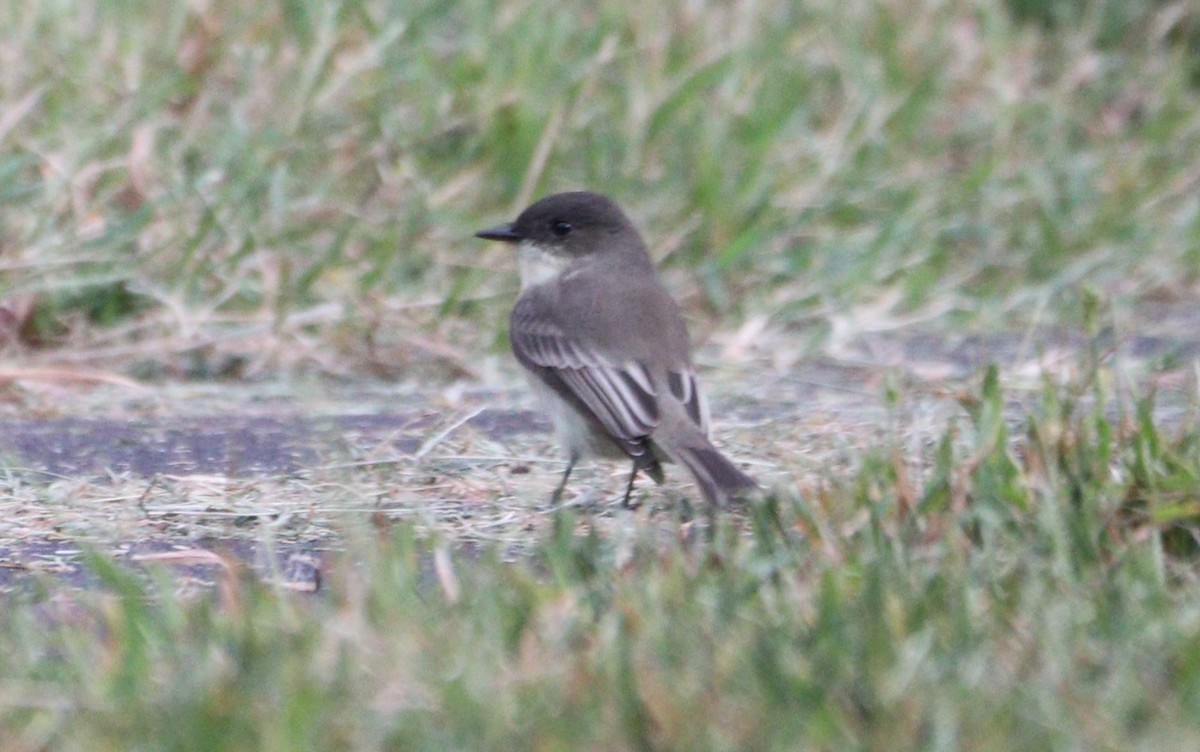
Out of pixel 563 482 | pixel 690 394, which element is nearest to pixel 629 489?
pixel 563 482

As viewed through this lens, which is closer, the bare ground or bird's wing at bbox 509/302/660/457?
the bare ground

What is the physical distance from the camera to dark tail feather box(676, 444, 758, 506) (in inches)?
169

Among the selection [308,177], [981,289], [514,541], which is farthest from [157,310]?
[981,289]

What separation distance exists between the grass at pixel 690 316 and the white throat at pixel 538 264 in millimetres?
604

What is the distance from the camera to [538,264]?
6059 millimetres

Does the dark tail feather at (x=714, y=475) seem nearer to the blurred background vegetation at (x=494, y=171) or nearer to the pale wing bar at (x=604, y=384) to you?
the pale wing bar at (x=604, y=384)

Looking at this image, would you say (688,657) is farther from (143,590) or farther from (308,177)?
(308,177)

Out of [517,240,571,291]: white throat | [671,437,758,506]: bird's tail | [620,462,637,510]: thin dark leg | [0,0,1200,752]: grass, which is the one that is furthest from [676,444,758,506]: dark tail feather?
[517,240,571,291]: white throat

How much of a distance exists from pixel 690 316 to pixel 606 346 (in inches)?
83.0

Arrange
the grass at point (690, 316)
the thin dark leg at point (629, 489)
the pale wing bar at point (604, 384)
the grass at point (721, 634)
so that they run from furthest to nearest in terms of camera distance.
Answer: the pale wing bar at point (604, 384)
the thin dark leg at point (629, 489)
the grass at point (690, 316)
the grass at point (721, 634)

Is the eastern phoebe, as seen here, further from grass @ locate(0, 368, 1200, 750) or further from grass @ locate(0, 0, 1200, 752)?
grass @ locate(0, 368, 1200, 750)

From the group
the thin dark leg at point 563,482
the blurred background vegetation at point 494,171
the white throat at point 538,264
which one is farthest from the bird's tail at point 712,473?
the blurred background vegetation at point 494,171

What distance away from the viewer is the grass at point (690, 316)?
2.98 metres

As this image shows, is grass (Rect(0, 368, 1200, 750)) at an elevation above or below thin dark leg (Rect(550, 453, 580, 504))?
below
